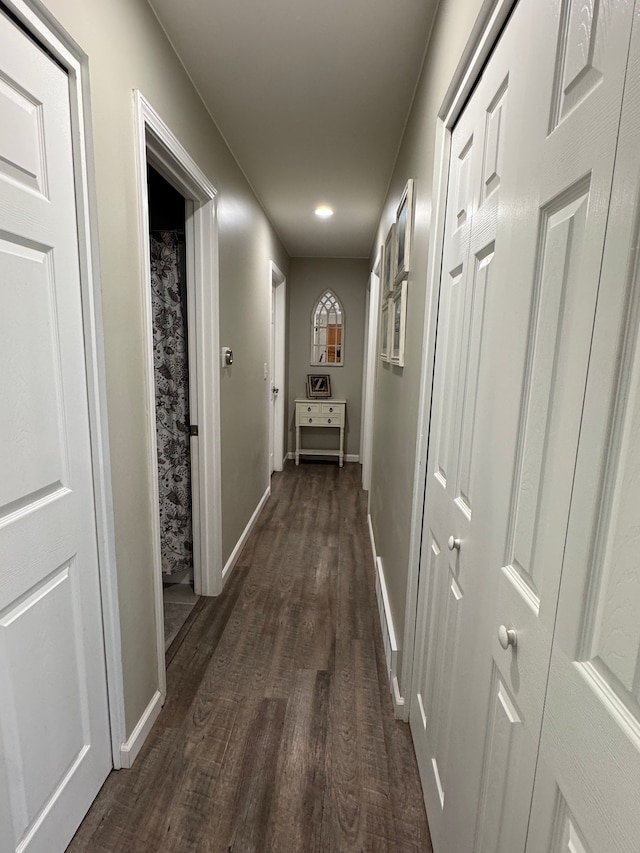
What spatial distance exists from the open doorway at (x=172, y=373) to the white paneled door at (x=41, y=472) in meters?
0.98

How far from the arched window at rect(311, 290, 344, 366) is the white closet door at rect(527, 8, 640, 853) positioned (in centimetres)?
475

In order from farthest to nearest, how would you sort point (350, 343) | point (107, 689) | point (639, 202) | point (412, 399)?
1. point (350, 343)
2. point (412, 399)
3. point (107, 689)
4. point (639, 202)

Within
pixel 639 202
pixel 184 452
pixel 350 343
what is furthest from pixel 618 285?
pixel 350 343

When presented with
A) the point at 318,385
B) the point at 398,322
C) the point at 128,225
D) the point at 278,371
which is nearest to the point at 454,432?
the point at 398,322

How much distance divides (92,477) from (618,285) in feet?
4.13

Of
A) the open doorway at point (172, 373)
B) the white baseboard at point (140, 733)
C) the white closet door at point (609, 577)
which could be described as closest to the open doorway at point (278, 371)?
the open doorway at point (172, 373)

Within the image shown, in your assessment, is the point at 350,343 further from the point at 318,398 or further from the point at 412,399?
the point at 412,399

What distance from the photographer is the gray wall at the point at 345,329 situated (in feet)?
16.5

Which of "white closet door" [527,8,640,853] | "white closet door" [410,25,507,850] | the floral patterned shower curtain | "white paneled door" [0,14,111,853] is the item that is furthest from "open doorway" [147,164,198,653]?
"white closet door" [527,8,640,853]

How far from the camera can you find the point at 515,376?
2.38ft

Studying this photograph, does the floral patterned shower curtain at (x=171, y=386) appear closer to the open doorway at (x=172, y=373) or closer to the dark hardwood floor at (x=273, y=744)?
the open doorway at (x=172, y=373)

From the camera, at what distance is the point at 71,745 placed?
3.81ft

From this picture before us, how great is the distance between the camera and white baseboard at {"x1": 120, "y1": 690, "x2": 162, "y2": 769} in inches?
54.6

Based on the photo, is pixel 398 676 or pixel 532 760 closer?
pixel 532 760
